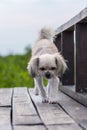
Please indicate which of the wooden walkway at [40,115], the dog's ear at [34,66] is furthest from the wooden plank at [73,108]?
the dog's ear at [34,66]

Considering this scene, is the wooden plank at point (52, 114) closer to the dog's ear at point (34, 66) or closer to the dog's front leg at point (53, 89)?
the dog's front leg at point (53, 89)

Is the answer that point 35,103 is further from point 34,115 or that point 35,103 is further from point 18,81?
point 18,81

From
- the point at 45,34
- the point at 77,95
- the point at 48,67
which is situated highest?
the point at 45,34

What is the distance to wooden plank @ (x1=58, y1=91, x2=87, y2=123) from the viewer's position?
414 centimetres

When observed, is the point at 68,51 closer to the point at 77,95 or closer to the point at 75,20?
the point at 75,20

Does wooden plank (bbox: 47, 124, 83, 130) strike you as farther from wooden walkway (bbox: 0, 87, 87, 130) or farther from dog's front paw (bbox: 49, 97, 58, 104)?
dog's front paw (bbox: 49, 97, 58, 104)

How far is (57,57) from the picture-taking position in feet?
18.4

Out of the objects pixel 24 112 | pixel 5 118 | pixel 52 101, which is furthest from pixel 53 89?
pixel 5 118

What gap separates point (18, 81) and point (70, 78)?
694 centimetres

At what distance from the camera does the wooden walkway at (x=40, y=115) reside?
369cm

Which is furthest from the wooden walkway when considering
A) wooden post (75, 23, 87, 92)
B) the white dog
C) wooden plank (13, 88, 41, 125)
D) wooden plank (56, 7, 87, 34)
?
wooden plank (56, 7, 87, 34)

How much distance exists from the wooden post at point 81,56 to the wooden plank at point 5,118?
109cm

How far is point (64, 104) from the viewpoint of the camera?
205 inches

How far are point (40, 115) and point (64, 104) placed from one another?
0.95 meters
